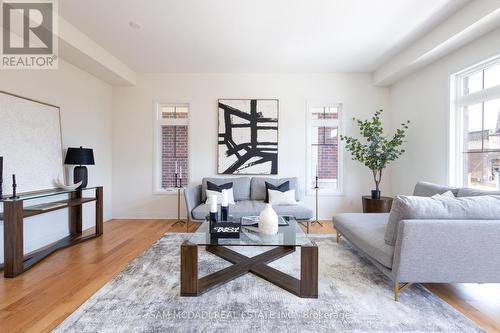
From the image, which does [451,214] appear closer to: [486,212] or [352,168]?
[486,212]

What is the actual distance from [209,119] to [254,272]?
10.2 ft

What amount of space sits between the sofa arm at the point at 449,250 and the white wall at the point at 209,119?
2.79 metres

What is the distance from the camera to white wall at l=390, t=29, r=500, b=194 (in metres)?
3.00

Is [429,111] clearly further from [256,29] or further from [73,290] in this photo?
[73,290]

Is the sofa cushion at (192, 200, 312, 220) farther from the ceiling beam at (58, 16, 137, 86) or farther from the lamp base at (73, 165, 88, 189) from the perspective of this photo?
the ceiling beam at (58, 16, 137, 86)

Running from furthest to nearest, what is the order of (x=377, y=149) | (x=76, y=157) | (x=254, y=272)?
(x=377, y=149), (x=76, y=157), (x=254, y=272)

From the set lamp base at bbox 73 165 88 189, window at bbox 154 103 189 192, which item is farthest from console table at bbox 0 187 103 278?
window at bbox 154 103 189 192

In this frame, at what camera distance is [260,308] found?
1883 millimetres

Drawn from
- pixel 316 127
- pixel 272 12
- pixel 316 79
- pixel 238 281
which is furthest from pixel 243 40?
pixel 238 281

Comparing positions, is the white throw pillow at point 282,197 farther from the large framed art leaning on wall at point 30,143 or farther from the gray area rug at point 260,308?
the large framed art leaning on wall at point 30,143

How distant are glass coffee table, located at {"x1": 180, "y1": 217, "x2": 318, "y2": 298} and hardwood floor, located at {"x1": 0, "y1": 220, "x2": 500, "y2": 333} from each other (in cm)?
90

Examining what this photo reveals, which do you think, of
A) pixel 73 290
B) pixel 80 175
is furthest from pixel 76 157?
pixel 73 290

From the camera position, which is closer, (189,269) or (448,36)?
(189,269)

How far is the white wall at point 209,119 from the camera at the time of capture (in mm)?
4637
